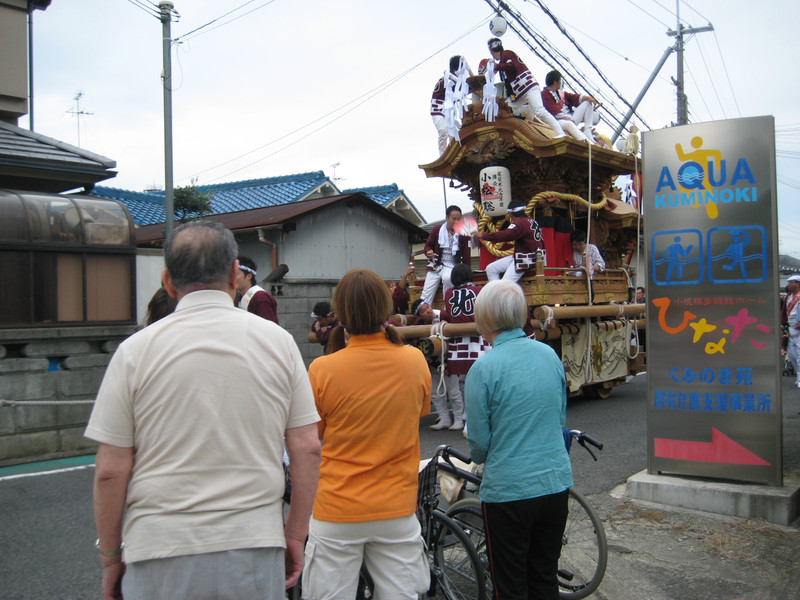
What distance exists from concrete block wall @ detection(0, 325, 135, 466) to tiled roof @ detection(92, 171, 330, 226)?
13.7 metres

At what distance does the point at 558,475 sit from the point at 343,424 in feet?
3.40

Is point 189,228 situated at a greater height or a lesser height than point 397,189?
lesser

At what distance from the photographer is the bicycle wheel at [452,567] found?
3520 millimetres

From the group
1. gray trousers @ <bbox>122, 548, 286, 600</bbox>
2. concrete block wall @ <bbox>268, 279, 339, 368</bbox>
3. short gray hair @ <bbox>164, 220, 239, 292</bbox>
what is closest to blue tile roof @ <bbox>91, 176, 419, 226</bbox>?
concrete block wall @ <bbox>268, 279, 339, 368</bbox>

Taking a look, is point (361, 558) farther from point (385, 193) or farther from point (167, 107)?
point (385, 193)

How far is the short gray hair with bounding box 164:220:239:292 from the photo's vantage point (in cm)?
211

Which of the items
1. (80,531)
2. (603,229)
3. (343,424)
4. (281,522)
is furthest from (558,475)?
(603,229)

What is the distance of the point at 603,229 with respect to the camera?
1359cm

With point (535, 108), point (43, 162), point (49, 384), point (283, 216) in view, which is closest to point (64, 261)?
point (43, 162)

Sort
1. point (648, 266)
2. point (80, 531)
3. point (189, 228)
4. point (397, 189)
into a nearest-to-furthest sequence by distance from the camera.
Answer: point (189, 228), point (80, 531), point (648, 266), point (397, 189)

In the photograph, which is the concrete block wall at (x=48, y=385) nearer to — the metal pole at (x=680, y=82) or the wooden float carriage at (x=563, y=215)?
the wooden float carriage at (x=563, y=215)

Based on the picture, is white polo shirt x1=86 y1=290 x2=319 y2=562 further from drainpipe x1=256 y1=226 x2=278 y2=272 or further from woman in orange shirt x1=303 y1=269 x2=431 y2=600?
drainpipe x1=256 y1=226 x2=278 y2=272

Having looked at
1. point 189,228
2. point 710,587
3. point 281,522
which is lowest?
point 710,587

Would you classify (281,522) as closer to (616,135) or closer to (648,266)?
(648,266)
